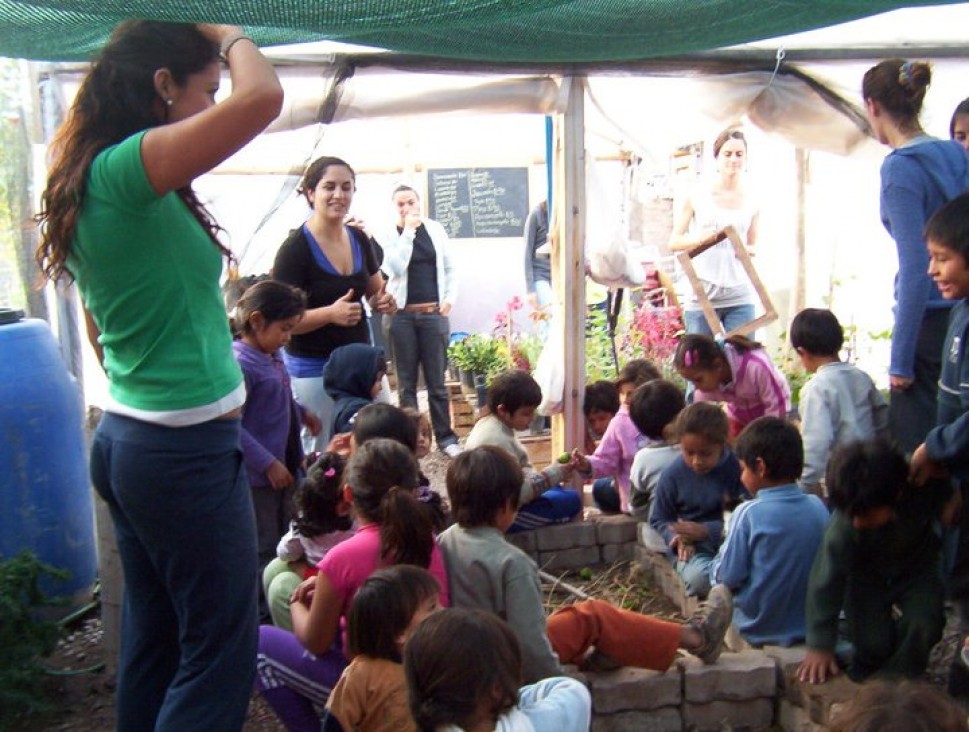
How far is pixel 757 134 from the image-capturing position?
8062 millimetres

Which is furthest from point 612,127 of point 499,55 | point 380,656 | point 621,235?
point 380,656

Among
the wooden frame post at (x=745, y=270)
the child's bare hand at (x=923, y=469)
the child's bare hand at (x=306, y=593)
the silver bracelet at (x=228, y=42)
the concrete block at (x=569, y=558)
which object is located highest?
the silver bracelet at (x=228, y=42)

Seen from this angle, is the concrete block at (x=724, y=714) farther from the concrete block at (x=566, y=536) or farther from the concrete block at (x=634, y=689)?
the concrete block at (x=566, y=536)

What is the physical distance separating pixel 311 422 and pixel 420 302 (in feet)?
10.5

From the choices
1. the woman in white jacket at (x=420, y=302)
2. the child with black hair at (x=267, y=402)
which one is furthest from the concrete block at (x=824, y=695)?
the woman in white jacket at (x=420, y=302)

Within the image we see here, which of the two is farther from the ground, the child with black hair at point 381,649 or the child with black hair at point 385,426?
the child with black hair at point 385,426

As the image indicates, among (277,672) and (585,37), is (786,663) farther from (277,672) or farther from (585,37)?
(585,37)

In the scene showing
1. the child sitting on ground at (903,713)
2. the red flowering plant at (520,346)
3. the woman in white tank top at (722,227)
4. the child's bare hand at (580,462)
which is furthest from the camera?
the red flowering plant at (520,346)

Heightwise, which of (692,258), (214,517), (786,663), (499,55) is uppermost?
(499,55)

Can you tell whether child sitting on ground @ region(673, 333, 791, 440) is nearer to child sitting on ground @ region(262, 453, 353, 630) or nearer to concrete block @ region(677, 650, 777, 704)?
concrete block @ region(677, 650, 777, 704)

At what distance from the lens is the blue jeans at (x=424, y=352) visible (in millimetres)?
6898

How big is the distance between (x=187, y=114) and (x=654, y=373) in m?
3.27

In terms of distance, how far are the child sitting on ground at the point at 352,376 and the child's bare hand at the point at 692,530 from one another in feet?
4.28

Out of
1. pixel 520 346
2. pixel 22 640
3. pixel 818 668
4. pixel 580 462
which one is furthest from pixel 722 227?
pixel 22 640
